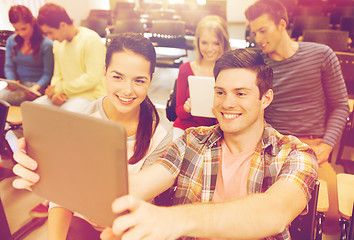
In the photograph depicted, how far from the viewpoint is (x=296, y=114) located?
174 cm

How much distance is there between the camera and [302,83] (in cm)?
170

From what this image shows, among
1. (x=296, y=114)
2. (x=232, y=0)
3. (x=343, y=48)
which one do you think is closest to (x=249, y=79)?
(x=296, y=114)

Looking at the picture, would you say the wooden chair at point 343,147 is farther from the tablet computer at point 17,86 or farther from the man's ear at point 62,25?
the tablet computer at point 17,86

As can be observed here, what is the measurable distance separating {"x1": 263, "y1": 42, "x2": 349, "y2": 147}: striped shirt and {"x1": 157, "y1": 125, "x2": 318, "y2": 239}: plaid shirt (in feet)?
2.47

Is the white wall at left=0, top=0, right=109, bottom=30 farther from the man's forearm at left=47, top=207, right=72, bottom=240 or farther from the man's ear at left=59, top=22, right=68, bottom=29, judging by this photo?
the man's forearm at left=47, top=207, right=72, bottom=240

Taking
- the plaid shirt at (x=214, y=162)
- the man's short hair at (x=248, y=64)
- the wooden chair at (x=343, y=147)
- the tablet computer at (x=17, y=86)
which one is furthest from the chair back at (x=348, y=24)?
the tablet computer at (x=17, y=86)

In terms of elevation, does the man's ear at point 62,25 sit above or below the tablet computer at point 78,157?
above

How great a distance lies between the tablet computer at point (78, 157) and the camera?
48 centimetres

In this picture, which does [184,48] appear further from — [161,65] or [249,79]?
[249,79]

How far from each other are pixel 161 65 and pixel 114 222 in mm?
3680

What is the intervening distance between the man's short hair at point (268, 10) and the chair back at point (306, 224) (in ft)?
3.67

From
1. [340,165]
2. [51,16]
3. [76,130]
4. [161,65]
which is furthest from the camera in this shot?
[161,65]

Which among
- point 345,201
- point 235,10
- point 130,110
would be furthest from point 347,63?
point 235,10

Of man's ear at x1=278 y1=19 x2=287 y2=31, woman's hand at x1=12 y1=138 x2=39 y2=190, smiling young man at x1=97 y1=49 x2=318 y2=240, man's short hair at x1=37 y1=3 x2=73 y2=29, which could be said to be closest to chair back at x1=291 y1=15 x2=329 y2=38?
man's ear at x1=278 y1=19 x2=287 y2=31
